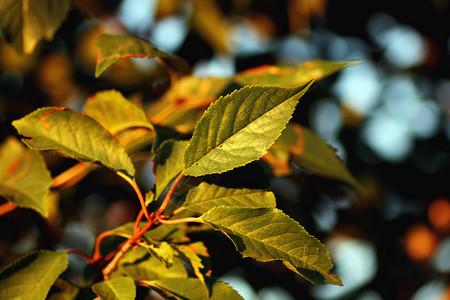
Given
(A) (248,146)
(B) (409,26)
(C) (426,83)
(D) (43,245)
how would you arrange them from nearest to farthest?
(A) (248,146)
(D) (43,245)
(B) (409,26)
(C) (426,83)

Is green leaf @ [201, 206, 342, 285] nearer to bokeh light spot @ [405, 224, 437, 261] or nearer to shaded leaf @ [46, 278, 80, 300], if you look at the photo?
shaded leaf @ [46, 278, 80, 300]

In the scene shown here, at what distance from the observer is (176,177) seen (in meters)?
0.55

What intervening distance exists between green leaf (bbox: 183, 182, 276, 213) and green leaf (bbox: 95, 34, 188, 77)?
0.21 meters

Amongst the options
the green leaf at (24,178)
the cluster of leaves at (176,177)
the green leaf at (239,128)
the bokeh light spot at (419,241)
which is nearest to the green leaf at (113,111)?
the cluster of leaves at (176,177)

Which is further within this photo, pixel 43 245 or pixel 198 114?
pixel 43 245

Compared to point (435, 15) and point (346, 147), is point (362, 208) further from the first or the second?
point (435, 15)

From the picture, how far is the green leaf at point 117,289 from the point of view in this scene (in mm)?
447

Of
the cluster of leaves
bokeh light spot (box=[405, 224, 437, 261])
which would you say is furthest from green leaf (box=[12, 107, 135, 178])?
bokeh light spot (box=[405, 224, 437, 261])

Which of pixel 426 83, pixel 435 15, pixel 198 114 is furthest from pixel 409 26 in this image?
pixel 198 114

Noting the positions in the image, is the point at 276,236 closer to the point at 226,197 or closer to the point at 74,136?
the point at 226,197

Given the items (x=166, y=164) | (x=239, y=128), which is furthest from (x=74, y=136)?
(x=239, y=128)

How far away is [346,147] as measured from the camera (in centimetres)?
158

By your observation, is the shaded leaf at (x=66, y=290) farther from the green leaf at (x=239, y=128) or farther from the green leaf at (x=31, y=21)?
the green leaf at (x=31, y=21)

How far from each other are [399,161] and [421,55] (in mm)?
515
